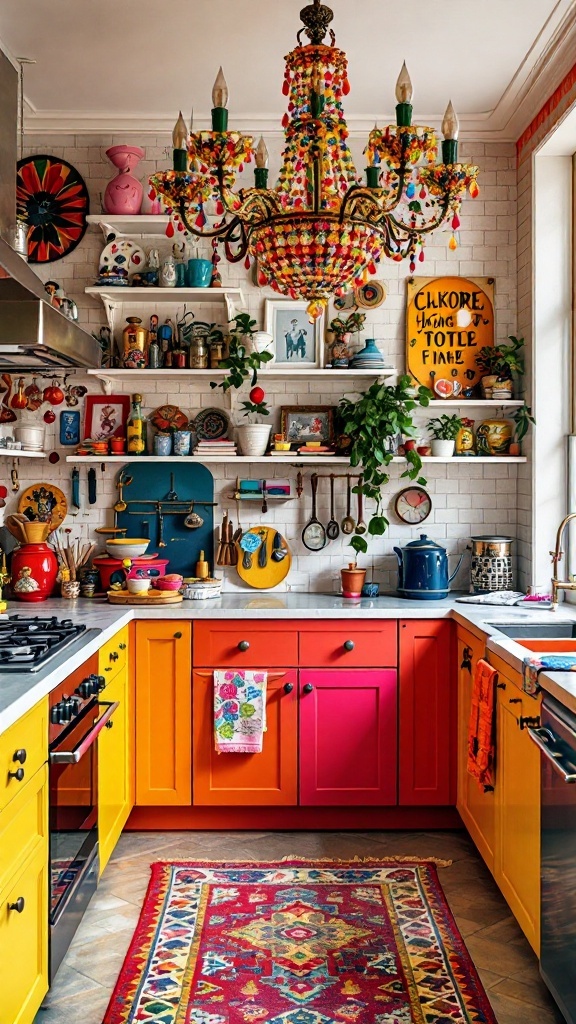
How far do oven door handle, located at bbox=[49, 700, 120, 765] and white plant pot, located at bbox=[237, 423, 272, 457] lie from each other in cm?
154

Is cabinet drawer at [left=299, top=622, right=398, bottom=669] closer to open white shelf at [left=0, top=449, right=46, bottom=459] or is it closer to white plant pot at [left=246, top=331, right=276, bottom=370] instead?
white plant pot at [left=246, top=331, right=276, bottom=370]

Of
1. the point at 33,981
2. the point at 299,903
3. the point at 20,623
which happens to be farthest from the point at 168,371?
the point at 33,981

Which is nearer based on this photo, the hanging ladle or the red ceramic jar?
the red ceramic jar

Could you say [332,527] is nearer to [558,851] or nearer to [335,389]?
[335,389]

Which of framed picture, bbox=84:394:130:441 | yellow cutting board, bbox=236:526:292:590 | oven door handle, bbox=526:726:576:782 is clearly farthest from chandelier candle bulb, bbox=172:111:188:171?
yellow cutting board, bbox=236:526:292:590

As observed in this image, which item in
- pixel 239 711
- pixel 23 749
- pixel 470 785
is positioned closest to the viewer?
pixel 23 749

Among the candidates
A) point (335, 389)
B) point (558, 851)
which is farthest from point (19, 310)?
point (558, 851)

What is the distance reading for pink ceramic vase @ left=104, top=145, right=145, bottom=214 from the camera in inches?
165

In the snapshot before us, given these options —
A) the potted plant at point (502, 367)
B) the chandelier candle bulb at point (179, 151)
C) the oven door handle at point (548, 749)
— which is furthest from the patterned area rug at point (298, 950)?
the chandelier candle bulb at point (179, 151)

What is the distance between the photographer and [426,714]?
3844mm

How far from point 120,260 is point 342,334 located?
1143mm

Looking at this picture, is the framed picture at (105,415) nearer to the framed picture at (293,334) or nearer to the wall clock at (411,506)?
the framed picture at (293,334)

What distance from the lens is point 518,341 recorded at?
429cm

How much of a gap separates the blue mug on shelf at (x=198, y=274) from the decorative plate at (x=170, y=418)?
619 mm
